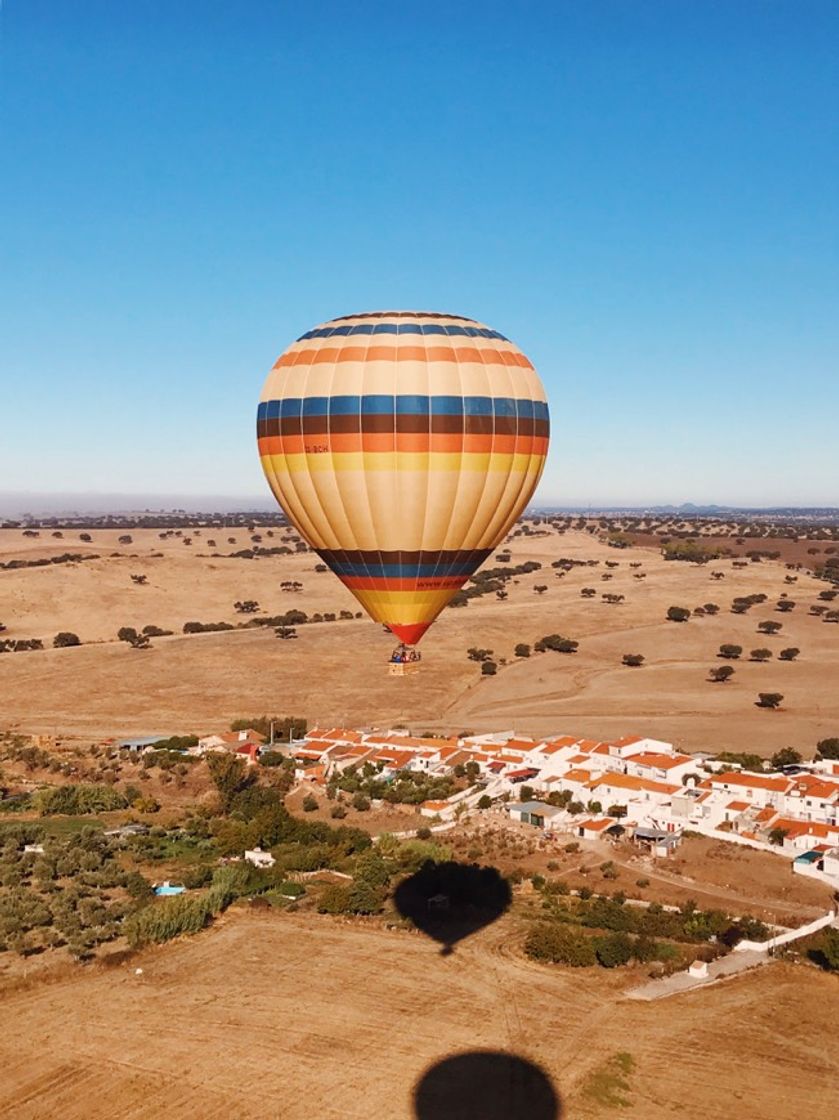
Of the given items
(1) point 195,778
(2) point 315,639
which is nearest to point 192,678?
(2) point 315,639

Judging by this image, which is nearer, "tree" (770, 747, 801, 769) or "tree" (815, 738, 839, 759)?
"tree" (770, 747, 801, 769)

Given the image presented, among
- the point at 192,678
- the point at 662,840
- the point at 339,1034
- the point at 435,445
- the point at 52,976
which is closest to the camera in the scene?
the point at 435,445

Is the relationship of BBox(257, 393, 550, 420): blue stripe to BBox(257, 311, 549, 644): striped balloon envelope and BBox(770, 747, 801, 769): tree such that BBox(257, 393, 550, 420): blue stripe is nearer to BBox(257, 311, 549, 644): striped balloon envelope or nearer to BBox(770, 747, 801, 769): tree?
BBox(257, 311, 549, 644): striped balloon envelope

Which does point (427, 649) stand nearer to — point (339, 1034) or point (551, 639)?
Answer: point (551, 639)

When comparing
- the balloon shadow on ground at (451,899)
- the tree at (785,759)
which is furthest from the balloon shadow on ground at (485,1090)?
the tree at (785,759)

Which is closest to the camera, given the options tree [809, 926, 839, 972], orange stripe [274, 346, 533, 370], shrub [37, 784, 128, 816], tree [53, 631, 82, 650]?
orange stripe [274, 346, 533, 370]

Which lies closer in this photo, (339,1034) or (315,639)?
(339,1034)

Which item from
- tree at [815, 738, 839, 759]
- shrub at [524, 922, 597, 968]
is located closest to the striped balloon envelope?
shrub at [524, 922, 597, 968]
